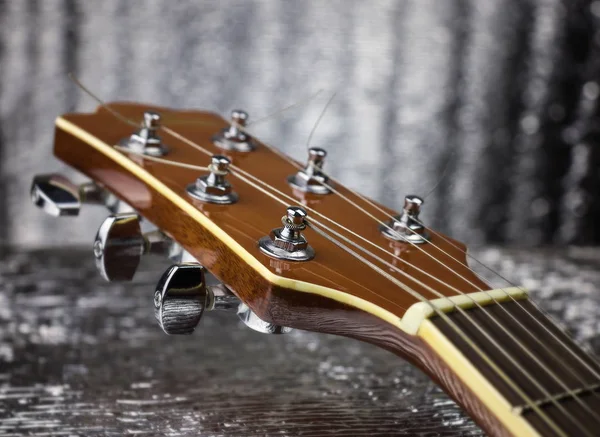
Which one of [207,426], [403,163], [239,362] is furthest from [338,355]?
[403,163]

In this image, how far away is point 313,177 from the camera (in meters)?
0.78

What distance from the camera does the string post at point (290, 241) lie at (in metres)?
0.62

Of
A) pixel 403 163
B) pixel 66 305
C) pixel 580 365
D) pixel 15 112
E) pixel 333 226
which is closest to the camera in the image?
pixel 580 365

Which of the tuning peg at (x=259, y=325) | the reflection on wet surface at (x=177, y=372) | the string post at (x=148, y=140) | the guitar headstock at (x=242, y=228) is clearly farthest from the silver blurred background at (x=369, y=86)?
the tuning peg at (x=259, y=325)

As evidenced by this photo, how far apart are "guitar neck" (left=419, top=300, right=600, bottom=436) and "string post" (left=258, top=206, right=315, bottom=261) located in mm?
118

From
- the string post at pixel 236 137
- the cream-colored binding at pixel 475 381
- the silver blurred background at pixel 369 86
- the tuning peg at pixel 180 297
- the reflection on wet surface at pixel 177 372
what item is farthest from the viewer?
the silver blurred background at pixel 369 86

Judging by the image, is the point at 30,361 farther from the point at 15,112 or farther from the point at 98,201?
the point at 15,112

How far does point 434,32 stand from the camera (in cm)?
171

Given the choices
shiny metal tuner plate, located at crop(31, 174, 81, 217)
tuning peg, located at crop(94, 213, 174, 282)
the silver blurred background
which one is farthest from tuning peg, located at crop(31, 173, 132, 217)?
the silver blurred background

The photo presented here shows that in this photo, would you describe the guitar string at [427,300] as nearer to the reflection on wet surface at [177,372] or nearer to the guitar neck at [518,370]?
the guitar neck at [518,370]

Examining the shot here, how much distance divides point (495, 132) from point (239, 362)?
1.08 meters

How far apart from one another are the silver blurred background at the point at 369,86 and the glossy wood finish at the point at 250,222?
0.80 m

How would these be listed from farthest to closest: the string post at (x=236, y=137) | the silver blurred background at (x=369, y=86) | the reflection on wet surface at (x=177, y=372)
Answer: the silver blurred background at (x=369, y=86) < the string post at (x=236, y=137) < the reflection on wet surface at (x=177, y=372)

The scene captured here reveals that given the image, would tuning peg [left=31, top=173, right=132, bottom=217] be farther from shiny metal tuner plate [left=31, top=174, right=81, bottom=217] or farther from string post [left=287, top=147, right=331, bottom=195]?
string post [left=287, top=147, right=331, bottom=195]
